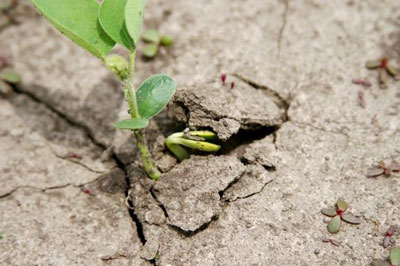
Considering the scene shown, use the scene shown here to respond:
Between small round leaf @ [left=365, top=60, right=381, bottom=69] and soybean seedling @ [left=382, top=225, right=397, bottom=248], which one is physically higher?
small round leaf @ [left=365, top=60, right=381, bottom=69]

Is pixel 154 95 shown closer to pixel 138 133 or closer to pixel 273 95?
pixel 138 133

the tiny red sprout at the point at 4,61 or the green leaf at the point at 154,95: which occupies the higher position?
the green leaf at the point at 154,95

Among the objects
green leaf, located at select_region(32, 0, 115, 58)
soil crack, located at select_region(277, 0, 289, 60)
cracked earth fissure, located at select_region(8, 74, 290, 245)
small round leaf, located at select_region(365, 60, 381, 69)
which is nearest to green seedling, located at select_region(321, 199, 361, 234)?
cracked earth fissure, located at select_region(8, 74, 290, 245)

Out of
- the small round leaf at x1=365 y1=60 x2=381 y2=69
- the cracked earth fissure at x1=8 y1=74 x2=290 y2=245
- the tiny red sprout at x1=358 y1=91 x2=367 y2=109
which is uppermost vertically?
the small round leaf at x1=365 y1=60 x2=381 y2=69

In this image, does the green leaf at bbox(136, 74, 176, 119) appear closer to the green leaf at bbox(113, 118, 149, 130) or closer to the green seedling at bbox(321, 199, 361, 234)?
the green leaf at bbox(113, 118, 149, 130)

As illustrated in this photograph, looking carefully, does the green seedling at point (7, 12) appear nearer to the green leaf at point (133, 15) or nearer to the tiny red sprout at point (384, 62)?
the green leaf at point (133, 15)

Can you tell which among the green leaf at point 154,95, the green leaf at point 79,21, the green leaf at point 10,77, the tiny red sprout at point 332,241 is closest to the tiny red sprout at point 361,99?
the tiny red sprout at point 332,241
